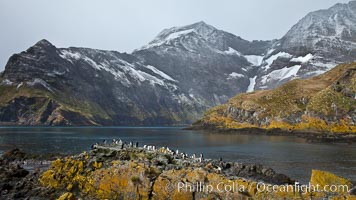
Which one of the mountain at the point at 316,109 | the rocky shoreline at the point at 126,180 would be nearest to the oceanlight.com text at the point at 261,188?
the rocky shoreline at the point at 126,180

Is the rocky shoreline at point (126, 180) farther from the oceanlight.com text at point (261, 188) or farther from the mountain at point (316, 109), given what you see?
the mountain at point (316, 109)

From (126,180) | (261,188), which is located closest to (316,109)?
(126,180)

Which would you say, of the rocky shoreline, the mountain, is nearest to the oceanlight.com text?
the rocky shoreline

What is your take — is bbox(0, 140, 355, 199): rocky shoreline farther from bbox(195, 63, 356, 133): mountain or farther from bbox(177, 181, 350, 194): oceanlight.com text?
bbox(195, 63, 356, 133): mountain

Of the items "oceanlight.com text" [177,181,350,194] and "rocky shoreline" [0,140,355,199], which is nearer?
"oceanlight.com text" [177,181,350,194]

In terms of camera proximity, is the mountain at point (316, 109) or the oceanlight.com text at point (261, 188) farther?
the mountain at point (316, 109)

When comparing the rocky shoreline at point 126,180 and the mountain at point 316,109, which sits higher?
Answer: the mountain at point 316,109

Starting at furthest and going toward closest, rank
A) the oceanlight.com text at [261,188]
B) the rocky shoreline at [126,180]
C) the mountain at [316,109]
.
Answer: the mountain at [316,109] < the rocky shoreline at [126,180] < the oceanlight.com text at [261,188]

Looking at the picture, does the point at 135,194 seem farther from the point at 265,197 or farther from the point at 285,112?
the point at 285,112

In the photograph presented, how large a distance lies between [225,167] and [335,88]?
13698 centimetres

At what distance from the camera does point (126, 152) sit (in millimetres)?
39844

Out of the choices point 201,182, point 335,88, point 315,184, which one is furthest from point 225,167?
point 335,88

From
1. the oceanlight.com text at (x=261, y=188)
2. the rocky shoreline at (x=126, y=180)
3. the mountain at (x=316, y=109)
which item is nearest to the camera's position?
the oceanlight.com text at (x=261, y=188)

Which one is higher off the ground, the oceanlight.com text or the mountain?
the mountain
